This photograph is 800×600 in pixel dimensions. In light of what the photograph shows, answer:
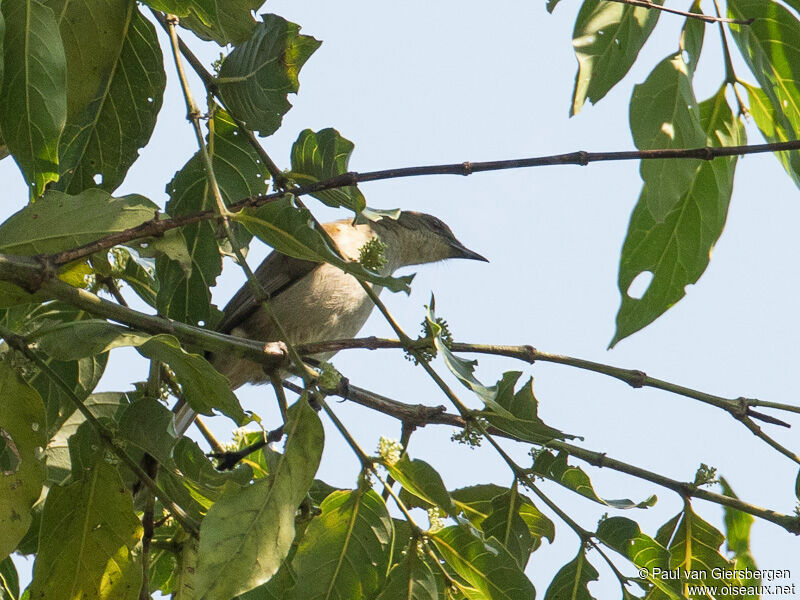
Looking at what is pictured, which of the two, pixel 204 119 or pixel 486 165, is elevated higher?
pixel 204 119

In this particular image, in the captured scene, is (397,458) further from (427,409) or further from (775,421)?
(775,421)

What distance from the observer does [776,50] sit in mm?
→ 3051

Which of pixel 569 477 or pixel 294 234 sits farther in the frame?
pixel 569 477

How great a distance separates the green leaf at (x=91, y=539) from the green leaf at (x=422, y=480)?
0.81 meters

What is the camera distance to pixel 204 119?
3262mm

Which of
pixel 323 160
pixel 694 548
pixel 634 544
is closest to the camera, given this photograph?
pixel 634 544

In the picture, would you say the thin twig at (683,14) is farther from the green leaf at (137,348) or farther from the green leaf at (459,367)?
the green leaf at (137,348)

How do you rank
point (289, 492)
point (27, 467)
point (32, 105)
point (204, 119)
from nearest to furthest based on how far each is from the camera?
point (289, 492)
point (32, 105)
point (27, 467)
point (204, 119)

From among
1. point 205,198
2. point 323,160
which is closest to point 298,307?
point 205,198

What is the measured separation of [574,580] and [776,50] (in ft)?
5.92

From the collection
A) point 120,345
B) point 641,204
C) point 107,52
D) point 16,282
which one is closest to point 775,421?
point 641,204

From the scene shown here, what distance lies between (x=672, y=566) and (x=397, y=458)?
3.55 feet

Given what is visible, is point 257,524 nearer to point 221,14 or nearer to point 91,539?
point 91,539

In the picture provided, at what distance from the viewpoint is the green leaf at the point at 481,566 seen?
8.23 feet
